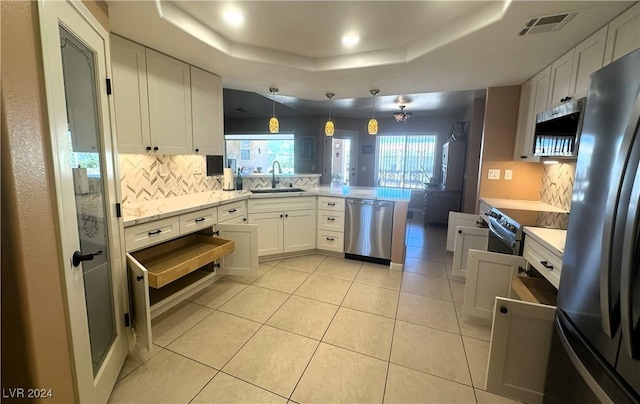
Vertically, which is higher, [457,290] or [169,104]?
[169,104]

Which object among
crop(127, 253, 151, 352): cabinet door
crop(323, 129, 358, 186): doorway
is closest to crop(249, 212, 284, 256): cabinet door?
crop(127, 253, 151, 352): cabinet door

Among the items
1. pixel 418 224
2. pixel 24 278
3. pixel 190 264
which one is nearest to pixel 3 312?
pixel 24 278

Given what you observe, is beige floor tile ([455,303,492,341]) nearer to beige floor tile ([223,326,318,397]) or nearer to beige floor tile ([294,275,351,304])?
beige floor tile ([294,275,351,304])

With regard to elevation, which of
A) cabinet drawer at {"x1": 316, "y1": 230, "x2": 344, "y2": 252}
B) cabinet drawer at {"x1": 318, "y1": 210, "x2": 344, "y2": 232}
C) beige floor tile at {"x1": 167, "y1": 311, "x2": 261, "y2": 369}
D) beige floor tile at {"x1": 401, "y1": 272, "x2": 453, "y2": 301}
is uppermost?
cabinet drawer at {"x1": 318, "y1": 210, "x2": 344, "y2": 232}

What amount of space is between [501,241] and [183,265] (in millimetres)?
2732

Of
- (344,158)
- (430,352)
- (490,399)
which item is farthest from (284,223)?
(344,158)

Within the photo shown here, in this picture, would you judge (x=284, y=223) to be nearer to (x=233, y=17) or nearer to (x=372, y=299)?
(x=372, y=299)

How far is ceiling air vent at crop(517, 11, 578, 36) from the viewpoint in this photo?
67.3 inches

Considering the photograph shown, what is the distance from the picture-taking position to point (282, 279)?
2.96 metres

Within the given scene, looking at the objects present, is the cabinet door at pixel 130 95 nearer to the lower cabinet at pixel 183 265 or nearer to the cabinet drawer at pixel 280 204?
the lower cabinet at pixel 183 265

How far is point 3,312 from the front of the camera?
0.87 meters

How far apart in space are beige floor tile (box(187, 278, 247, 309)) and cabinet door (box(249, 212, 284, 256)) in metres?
0.60

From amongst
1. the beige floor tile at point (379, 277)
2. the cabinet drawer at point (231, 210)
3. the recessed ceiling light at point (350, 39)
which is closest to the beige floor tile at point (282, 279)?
the beige floor tile at point (379, 277)

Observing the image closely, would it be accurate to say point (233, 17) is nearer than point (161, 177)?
Yes
